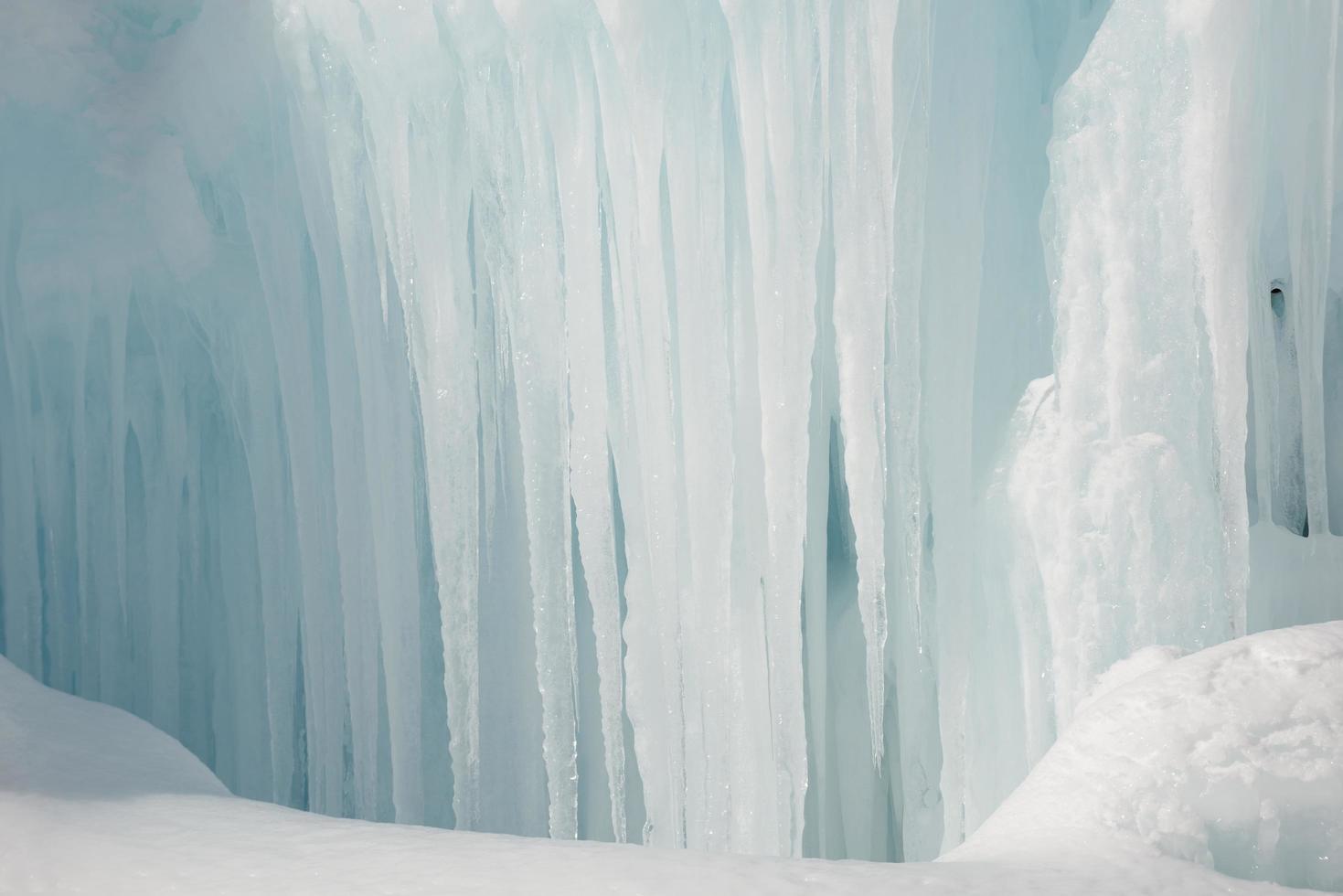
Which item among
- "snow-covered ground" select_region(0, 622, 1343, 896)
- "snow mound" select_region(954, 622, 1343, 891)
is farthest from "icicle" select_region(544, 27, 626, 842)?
"snow mound" select_region(954, 622, 1343, 891)

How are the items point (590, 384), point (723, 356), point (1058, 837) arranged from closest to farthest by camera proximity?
point (1058, 837) → point (723, 356) → point (590, 384)

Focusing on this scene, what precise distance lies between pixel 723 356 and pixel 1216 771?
5.76 feet

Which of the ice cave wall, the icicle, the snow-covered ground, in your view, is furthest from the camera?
the icicle

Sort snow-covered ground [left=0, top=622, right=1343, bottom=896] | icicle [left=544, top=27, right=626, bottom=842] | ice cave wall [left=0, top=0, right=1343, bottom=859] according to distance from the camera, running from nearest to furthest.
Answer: snow-covered ground [left=0, top=622, right=1343, bottom=896], ice cave wall [left=0, top=0, right=1343, bottom=859], icicle [left=544, top=27, right=626, bottom=842]

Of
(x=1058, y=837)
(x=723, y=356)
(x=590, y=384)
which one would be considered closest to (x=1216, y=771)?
(x=1058, y=837)

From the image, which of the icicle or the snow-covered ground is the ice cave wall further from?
the snow-covered ground

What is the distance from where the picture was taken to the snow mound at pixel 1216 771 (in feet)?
6.44

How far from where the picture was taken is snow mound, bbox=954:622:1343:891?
1963 mm

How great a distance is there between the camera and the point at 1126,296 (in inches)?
120

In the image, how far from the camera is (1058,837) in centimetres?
201

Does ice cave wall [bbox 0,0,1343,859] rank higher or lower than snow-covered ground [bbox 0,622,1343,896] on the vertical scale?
higher

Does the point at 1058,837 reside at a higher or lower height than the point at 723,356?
lower

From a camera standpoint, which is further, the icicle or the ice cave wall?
the icicle

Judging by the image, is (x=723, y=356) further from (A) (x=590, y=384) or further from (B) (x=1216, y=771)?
(B) (x=1216, y=771)
